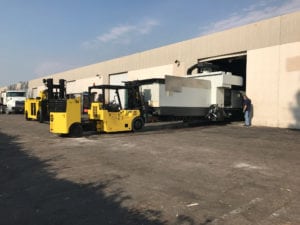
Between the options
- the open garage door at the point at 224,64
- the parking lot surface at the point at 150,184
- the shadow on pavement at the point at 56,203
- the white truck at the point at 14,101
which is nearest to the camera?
the shadow on pavement at the point at 56,203

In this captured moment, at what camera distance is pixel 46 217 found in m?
4.59

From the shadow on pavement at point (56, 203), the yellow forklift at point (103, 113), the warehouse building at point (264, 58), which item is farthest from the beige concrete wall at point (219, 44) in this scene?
the shadow on pavement at point (56, 203)

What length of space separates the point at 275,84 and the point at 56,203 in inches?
637

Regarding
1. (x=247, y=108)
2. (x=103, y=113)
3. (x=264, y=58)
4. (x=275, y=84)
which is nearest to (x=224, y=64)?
(x=264, y=58)

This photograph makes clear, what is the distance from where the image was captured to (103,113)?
46.7 feet

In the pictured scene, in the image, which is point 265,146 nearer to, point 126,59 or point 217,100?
point 217,100

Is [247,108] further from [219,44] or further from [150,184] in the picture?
[150,184]

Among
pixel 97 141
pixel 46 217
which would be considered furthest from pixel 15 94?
pixel 46 217

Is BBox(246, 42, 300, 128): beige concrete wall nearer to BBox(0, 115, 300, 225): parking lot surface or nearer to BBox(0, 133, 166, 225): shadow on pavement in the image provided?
BBox(0, 115, 300, 225): parking lot surface

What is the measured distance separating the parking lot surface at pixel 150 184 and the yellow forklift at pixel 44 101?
Result: 22.2ft

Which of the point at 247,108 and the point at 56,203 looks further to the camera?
the point at 247,108

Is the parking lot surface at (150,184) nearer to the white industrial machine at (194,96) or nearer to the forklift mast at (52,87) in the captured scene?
the white industrial machine at (194,96)

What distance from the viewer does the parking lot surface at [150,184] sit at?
4648 mm

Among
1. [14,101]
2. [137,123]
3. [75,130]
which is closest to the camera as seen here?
[75,130]
